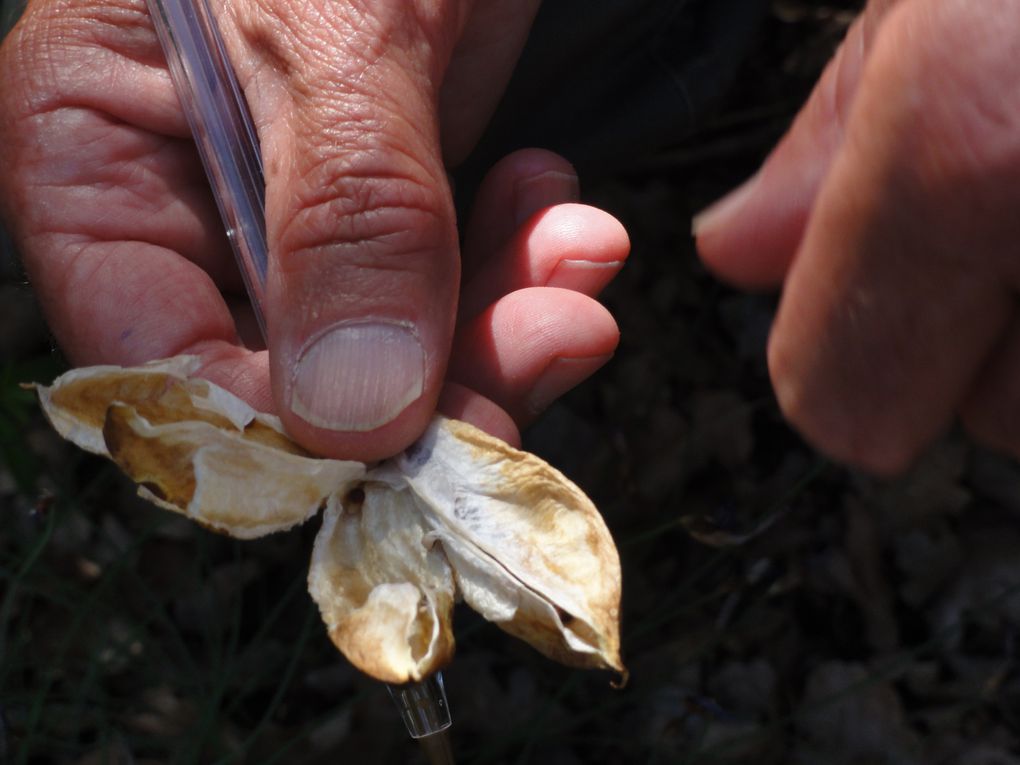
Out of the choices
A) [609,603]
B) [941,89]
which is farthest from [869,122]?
[609,603]

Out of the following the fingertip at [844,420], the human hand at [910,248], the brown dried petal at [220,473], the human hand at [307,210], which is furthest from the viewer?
the human hand at [307,210]

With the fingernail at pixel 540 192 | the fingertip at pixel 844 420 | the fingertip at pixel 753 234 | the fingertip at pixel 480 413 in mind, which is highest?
the fingertip at pixel 753 234

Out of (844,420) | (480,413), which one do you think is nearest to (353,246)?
(480,413)

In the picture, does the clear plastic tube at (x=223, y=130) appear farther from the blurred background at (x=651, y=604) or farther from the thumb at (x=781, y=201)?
the thumb at (x=781, y=201)

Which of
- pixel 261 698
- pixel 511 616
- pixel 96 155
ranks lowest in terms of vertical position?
pixel 261 698

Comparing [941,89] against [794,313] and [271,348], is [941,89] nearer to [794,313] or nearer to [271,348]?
[794,313]

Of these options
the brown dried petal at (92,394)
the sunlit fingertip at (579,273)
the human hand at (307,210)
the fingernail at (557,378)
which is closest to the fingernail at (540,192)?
the human hand at (307,210)

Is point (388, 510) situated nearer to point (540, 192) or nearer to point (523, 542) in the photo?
point (523, 542)
